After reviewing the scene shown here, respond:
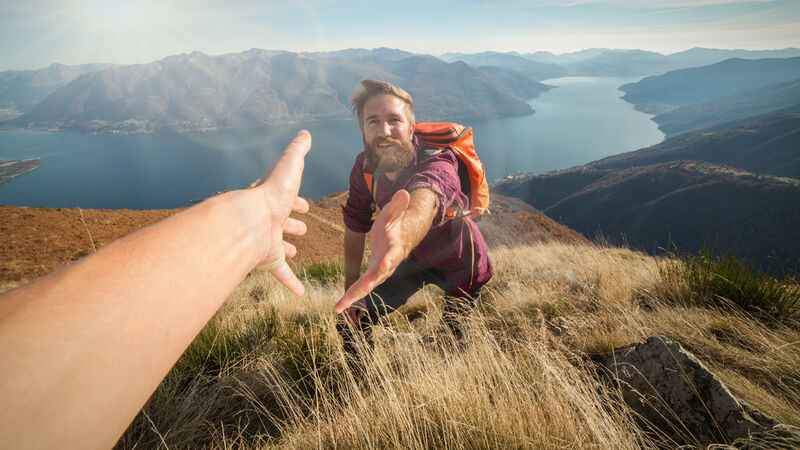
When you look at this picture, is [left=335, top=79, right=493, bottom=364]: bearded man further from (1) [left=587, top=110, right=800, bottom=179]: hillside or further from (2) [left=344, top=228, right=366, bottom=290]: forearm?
(1) [left=587, top=110, right=800, bottom=179]: hillside

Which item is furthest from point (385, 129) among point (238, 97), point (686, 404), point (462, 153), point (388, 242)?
point (238, 97)

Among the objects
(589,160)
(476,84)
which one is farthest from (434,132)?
(476,84)

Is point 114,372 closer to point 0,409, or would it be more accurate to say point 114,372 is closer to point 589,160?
point 0,409

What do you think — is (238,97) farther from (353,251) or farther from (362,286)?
(362,286)

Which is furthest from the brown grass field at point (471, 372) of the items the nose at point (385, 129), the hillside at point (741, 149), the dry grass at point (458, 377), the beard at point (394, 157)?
the hillside at point (741, 149)

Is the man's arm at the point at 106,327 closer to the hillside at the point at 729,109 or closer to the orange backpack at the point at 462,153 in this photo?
the orange backpack at the point at 462,153
